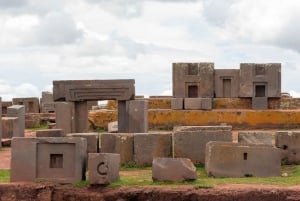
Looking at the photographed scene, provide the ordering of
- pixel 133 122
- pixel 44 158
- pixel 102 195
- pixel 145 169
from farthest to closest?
pixel 133 122
pixel 145 169
pixel 44 158
pixel 102 195

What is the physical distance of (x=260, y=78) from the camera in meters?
29.9

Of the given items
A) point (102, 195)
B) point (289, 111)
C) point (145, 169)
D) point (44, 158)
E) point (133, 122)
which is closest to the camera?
point (102, 195)

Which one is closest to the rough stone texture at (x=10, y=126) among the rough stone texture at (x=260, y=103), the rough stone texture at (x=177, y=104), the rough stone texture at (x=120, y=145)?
the rough stone texture at (x=120, y=145)

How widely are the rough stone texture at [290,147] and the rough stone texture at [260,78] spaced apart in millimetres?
10771

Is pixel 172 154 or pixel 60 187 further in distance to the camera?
pixel 172 154

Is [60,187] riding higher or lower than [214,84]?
Result: lower

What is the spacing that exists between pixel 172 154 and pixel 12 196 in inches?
205

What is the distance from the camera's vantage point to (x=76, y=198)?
15648 millimetres

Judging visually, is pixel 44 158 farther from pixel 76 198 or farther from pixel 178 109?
pixel 178 109

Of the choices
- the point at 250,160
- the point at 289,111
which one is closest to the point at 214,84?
the point at 289,111

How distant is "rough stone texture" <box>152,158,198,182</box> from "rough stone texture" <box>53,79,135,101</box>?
8.13 m

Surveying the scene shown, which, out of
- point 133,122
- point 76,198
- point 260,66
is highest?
point 260,66

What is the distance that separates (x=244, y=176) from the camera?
56.5 feet

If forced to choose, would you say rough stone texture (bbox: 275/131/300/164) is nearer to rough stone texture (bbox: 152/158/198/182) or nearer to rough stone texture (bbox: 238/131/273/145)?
rough stone texture (bbox: 238/131/273/145)
